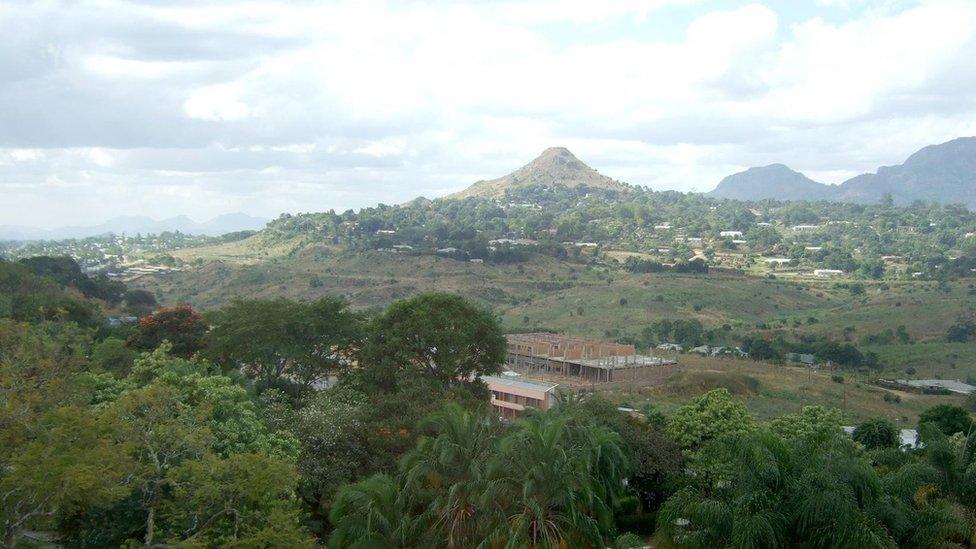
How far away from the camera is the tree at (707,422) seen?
750 inches

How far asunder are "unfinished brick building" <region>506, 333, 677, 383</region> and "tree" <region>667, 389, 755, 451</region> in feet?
55.0

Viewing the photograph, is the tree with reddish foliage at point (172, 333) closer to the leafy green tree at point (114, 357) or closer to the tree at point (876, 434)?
the leafy green tree at point (114, 357)

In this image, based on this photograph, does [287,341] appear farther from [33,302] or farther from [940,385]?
[940,385]

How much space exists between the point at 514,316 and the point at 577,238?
138 ft

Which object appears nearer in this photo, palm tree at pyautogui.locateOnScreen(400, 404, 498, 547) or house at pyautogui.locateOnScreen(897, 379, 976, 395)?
palm tree at pyautogui.locateOnScreen(400, 404, 498, 547)

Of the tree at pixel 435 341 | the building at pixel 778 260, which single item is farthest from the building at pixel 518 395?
the building at pixel 778 260

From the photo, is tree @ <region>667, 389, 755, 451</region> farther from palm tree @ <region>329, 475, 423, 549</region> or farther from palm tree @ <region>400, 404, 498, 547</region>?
palm tree @ <region>329, 475, 423, 549</region>

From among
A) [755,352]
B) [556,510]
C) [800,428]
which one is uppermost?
[556,510]

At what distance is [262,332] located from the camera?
83.7 feet

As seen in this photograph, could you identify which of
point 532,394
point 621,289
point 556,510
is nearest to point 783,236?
point 621,289

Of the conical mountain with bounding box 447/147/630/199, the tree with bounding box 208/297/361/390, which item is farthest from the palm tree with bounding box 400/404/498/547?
the conical mountain with bounding box 447/147/630/199

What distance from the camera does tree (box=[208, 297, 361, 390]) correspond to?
83.1 feet

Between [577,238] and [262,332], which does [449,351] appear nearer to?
[262,332]

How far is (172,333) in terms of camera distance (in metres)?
29.6
